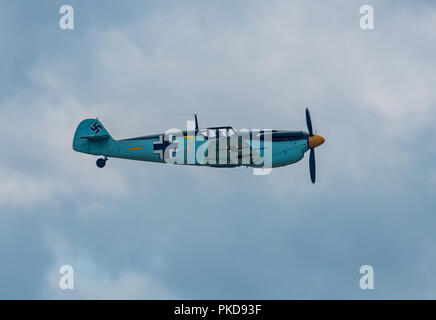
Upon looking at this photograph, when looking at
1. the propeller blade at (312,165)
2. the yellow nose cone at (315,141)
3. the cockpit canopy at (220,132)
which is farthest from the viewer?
the propeller blade at (312,165)

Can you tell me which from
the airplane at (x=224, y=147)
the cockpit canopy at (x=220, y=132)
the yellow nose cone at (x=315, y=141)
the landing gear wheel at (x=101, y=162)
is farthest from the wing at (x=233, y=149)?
the landing gear wheel at (x=101, y=162)

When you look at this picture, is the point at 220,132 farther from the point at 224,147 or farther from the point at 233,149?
the point at 233,149

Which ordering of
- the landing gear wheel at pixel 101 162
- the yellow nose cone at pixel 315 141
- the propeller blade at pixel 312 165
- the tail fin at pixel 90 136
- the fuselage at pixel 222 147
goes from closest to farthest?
the fuselage at pixel 222 147, the yellow nose cone at pixel 315 141, the landing gear wheel at pixel 101 162, the tail fin at pixel 90 136, the propeller blade at pixel 312 165

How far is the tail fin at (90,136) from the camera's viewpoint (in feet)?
200

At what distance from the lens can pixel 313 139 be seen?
59594 mm

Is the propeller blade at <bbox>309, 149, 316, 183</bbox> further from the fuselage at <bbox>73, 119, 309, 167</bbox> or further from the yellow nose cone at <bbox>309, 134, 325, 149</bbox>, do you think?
the fuselage at <bbox>73, 119, 309, 167</bbox>

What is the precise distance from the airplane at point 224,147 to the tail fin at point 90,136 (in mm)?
1119

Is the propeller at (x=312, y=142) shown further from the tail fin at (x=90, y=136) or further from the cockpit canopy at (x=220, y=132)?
the tail fin at (x=90, y=136)

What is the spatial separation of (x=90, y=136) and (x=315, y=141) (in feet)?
42.1

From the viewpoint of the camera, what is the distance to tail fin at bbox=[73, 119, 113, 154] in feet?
200

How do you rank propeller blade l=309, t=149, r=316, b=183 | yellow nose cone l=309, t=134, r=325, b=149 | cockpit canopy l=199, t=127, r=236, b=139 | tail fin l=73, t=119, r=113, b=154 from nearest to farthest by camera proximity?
cockpit canopy l=199, t=127, r=236, b=139 → yellow nose cone l=309, t=134, r=325, b=149 → tail fin l=73, t=119, r=113, b=154 → propeller blade l=309, t=149, r=316, b=183

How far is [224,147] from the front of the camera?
5834 centimetres

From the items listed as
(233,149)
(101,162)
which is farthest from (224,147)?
(101,162)

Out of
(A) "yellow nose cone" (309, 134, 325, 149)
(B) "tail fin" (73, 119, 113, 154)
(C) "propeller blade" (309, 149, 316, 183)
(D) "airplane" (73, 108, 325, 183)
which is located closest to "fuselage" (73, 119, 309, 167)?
(D) "airplane" (73, 108, 325, 183)
